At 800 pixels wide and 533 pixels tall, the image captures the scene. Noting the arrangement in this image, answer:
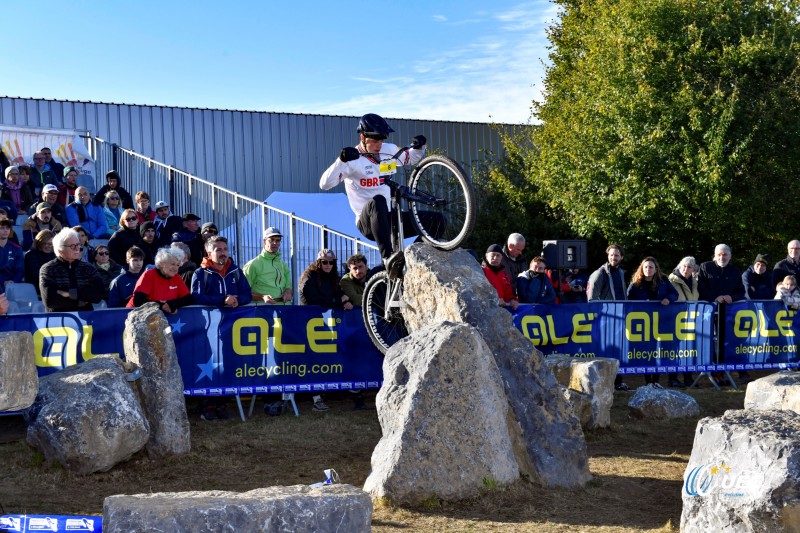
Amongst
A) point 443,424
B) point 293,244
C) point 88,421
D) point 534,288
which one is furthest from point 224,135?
point 443,424

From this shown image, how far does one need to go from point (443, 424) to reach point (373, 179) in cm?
285

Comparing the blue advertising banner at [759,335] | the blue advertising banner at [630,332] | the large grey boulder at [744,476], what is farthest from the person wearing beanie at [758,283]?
the large grey boulder at [744,476]

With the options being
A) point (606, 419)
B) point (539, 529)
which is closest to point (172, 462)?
point (539, 529)

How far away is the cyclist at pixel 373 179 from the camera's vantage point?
8844 mm

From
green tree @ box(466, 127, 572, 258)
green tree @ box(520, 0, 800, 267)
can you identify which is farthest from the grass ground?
green tree @ box(466, 127, 572, 258)

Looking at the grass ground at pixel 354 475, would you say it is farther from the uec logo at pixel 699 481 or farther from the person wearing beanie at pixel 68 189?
the person wearing beanie at pixel 68 189

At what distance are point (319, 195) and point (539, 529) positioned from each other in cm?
1383

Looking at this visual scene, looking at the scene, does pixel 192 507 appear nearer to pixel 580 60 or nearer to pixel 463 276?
pixel 463 276

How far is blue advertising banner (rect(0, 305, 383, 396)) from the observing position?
9.99 meters

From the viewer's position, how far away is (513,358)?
812cm

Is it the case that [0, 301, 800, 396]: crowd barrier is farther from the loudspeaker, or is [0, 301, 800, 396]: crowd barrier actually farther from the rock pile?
the rock pile

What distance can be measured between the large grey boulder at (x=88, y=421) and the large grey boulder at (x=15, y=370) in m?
3.17

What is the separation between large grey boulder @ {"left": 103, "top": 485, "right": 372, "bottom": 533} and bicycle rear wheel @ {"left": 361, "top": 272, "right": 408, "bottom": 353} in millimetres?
4423

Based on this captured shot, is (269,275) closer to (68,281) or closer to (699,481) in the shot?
A: (68,281)
